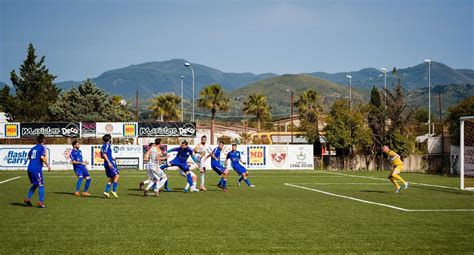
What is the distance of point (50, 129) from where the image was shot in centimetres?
5022

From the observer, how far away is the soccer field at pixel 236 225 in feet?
34.5

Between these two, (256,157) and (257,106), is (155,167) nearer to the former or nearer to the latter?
(256,157)

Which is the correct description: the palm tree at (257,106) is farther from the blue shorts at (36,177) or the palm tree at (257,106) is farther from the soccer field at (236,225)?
the blue shorts at (36,177)

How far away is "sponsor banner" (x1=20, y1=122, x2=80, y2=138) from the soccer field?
99.3 ft

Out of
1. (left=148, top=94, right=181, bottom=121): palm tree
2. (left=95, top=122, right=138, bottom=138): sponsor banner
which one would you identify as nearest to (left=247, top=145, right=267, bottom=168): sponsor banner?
(left=95, top=122, right=138, bottom=138): sponsor banner

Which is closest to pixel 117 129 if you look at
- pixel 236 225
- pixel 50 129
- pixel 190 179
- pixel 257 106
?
pixel 50 129

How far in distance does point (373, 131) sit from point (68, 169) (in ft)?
92.6

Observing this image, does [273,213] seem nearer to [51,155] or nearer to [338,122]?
[51,155]

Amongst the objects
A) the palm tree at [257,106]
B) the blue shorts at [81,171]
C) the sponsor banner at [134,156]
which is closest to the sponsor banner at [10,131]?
the sponsor banner at [134,156]

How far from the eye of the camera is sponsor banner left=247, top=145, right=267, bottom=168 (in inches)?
1922

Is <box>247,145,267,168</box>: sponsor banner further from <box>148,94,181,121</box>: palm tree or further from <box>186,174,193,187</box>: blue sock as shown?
<box>148,94,181,121</box>: palm tree

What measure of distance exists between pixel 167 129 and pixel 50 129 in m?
9.87

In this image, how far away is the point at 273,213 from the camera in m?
15.7

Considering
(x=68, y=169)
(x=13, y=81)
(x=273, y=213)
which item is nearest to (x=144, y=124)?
(x=68, y=169)
